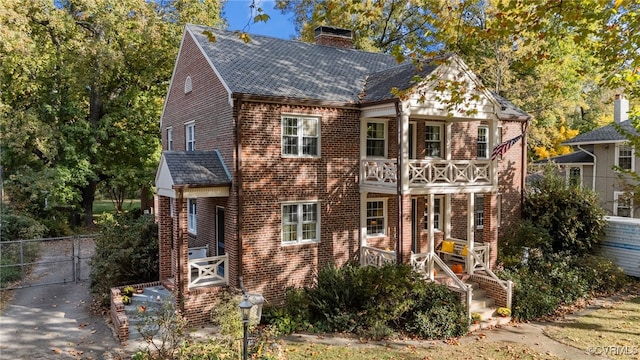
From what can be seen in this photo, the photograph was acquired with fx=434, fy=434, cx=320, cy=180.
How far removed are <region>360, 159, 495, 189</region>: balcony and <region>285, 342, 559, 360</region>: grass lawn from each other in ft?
16.0

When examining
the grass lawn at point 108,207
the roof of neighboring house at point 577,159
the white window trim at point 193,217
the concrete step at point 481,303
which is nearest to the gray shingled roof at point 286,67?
the white window trim at point 193,217

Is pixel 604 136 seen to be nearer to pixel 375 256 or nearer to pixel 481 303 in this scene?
pixel 481 303

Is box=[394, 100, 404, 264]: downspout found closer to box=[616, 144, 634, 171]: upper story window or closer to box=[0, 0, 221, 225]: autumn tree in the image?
box=[0, 0, 221, 225]: autumn tree

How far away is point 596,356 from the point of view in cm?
1117

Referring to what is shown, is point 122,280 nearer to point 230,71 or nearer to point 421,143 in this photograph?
point 230,71

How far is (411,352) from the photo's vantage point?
11086mm

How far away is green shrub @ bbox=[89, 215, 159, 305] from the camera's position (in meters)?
14.5

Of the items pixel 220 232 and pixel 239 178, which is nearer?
pixel 239 178

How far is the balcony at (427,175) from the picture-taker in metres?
14.1

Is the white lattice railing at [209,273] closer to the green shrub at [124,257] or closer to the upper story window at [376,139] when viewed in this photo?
the green shrub at [124,257]

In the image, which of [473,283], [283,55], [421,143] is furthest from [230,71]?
[473,283]

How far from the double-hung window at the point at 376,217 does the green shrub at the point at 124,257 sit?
7857 millimetres

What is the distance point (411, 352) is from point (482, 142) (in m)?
10.6

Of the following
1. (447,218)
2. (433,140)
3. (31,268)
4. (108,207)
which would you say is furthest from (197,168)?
(108,207)
